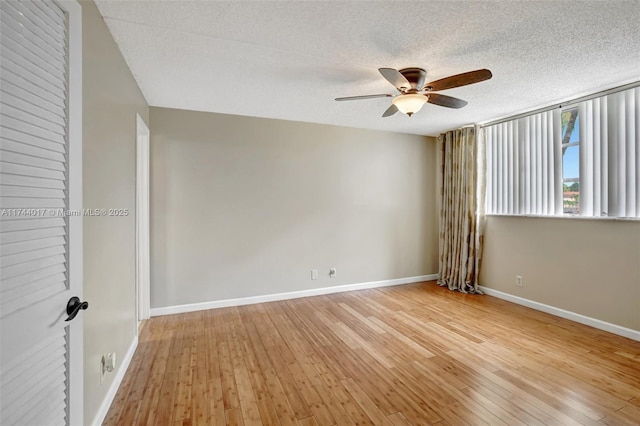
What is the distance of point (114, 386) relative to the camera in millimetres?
1968

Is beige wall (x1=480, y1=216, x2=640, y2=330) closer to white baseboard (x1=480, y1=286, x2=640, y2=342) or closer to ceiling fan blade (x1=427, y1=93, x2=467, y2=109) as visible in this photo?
white baseboard (x1=480, y1=286, x2=640, y2=342)

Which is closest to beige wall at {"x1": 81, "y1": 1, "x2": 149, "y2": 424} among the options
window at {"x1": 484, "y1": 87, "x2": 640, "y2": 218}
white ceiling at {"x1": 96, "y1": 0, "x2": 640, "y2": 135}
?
white ceiling at {"x1": 96, "y1": 0, "x2": 640, "y2": 135}

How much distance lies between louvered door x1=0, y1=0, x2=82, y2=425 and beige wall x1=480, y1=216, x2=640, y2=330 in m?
4.44

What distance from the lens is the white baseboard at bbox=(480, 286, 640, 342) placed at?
2.84 metres

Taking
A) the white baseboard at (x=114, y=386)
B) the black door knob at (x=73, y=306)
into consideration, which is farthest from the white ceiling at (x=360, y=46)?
the white baseboard at (x=114, y=386)

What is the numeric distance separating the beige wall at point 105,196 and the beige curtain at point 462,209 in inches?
168

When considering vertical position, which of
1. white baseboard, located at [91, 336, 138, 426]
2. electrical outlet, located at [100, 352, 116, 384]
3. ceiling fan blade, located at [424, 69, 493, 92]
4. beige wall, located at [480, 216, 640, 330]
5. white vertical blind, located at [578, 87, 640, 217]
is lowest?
white baseboard, located at [91, 336, 138, 426]

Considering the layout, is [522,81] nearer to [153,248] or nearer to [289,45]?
[289,45]

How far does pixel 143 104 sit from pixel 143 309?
2284 millimetres

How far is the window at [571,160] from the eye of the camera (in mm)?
2822

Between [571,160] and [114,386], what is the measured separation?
4.89m

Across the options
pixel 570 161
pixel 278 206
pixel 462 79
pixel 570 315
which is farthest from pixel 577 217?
pixel 278 206

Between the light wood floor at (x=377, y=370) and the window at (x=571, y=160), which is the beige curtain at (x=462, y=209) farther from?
the light wood floor at (x=377, y=370)

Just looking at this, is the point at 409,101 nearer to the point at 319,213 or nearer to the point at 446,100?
the point at 446,100
